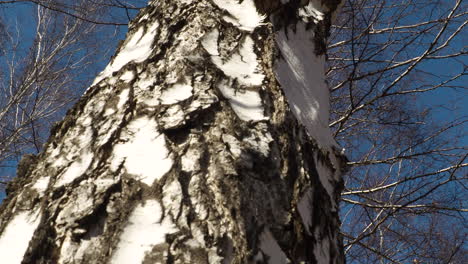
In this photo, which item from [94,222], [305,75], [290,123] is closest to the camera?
[94,222]

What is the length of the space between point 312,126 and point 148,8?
614 mm

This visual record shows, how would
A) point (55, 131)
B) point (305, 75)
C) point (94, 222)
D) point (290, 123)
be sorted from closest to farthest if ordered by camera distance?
point (94, 222) < point (290, 123) < point (55, 131) < point (305, 75)

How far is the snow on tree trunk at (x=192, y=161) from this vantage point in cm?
68

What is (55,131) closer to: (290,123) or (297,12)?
(290,123)

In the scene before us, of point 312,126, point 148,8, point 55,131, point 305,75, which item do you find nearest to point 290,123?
point 312,126

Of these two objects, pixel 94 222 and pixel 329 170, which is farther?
pixel 329 170

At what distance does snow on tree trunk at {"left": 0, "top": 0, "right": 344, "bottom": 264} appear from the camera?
2.23 ft

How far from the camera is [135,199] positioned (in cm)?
71

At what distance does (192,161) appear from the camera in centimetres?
75

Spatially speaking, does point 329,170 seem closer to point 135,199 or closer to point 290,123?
point 290,123

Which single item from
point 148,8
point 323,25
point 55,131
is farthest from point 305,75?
point 55,131

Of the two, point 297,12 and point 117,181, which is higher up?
point 297,12

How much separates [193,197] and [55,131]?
1.52 ft

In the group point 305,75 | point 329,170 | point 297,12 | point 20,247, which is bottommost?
point 20,247
